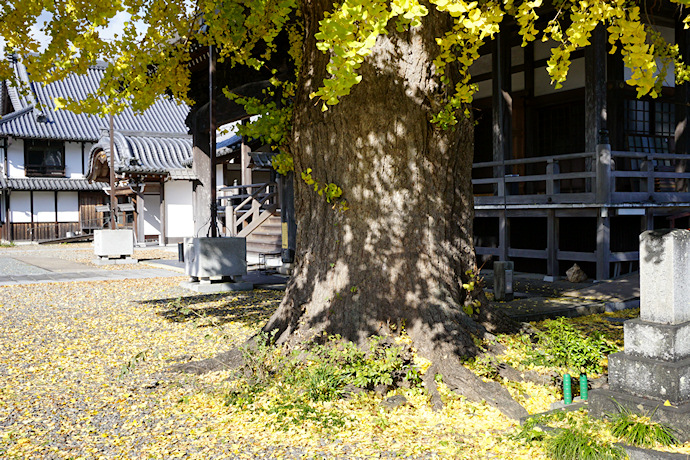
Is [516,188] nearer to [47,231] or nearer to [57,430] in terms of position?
[57,430]

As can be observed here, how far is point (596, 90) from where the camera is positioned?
11.7 meters

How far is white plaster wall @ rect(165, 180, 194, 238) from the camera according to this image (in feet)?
96.1

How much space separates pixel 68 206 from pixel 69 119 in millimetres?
5070

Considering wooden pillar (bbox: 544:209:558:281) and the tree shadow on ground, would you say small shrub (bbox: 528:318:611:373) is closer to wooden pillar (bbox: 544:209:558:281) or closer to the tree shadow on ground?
the tree shadow on ground

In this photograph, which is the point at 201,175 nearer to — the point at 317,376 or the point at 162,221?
the point at 162,221

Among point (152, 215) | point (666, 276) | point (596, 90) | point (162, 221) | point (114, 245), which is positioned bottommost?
point (114, 245)

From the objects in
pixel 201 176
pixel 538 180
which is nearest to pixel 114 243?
pixel 201 176

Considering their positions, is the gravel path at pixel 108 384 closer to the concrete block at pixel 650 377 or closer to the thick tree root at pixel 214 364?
the thick tree root at pixel 214 364

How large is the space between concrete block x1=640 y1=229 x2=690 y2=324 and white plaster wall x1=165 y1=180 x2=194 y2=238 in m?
26.4

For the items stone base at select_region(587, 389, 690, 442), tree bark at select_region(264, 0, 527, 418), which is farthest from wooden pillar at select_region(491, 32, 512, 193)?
stone base at select_region(587, 389, 690, 442)

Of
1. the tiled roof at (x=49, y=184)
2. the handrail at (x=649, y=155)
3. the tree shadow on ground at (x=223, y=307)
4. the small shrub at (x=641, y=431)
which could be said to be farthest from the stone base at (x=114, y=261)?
the small shrub at (x=641, y=431)

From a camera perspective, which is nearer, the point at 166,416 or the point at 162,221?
the point at 166,416

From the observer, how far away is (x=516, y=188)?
14.1 m

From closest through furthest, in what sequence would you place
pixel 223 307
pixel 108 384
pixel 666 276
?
pixel 666 276 → pixel 108 384 → pixel 223 307
